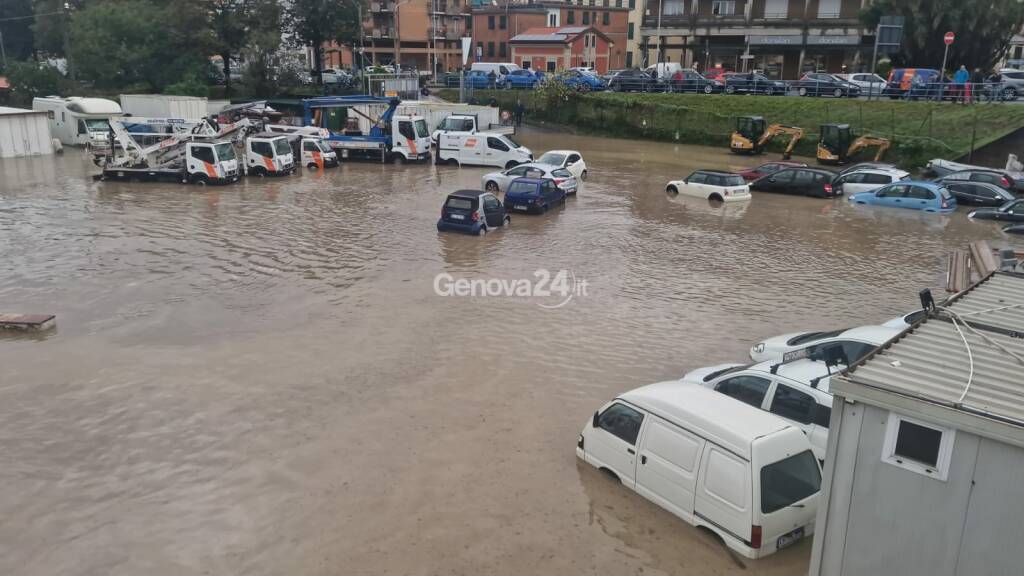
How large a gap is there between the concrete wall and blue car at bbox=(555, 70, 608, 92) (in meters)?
46.7

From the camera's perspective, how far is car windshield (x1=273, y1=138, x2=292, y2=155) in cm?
3147

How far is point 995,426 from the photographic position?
5.32 m

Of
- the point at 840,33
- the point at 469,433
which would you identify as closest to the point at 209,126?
the point at 469,433

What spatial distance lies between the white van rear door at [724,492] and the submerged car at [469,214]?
13998mm

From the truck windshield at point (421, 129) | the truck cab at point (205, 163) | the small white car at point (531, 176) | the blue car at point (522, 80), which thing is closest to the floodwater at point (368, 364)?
the small white car at point (531, 176)

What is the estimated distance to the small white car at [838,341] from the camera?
34.3 feet

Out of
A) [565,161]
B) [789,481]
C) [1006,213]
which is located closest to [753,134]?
[565,161]

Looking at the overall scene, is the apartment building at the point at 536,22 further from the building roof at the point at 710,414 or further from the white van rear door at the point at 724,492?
the white van rear door at the point at 724,492

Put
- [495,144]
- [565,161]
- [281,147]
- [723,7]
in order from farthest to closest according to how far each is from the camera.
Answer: [723,7]
[495,144]
[281,147]
[565,161]

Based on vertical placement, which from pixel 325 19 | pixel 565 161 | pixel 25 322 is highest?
pixel 325 19

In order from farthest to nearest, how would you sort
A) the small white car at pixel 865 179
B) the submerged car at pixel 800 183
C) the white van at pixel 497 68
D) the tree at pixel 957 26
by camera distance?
the white van at pixel 497 68, the tree at pixel 957 26, the submerged car at pixel 800 183, the small white car at pixel 865 179

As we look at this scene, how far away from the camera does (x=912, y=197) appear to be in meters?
25.7

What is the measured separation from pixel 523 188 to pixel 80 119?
29757mm

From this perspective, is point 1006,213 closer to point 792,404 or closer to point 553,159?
point 553,159
